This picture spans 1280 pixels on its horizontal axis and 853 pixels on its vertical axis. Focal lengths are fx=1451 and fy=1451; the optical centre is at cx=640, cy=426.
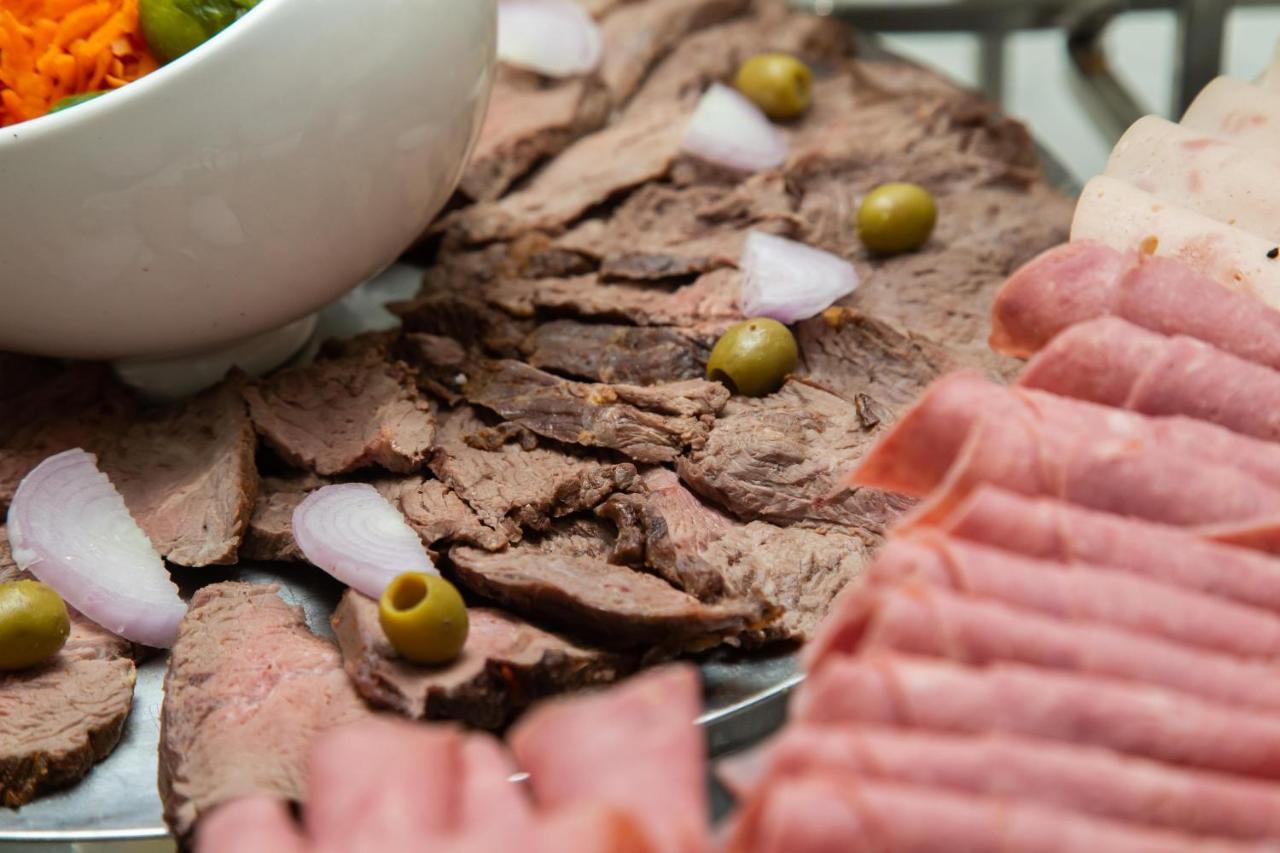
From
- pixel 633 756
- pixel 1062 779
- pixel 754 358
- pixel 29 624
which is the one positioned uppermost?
pixel 1062 779

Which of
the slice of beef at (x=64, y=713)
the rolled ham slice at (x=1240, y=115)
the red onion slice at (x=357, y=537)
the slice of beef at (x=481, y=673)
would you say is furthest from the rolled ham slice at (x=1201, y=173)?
the slice of beef at (x=64, y=713)

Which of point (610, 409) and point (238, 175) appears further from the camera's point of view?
point (610, 409)

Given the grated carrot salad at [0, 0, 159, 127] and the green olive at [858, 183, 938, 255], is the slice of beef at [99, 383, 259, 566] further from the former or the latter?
the green olive at [858, 183, 938, 255]

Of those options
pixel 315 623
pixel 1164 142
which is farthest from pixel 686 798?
pixel 1164 142

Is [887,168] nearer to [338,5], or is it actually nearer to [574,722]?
[338,5]

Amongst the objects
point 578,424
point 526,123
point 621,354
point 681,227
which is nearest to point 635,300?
point 621,354

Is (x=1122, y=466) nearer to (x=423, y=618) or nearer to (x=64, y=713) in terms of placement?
(x=423, y=618)

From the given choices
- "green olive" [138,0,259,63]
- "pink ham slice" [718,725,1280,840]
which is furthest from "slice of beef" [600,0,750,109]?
"pink ham slice" [718,725,1280,840]

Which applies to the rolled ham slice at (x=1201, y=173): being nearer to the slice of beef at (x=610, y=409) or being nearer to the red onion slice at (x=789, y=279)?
the red onion slice at (x=789, y=279)
